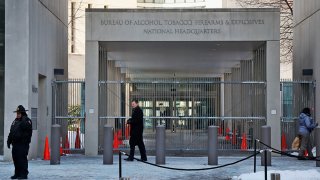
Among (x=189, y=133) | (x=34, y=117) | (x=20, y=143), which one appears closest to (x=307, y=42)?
(x=189, y=133)

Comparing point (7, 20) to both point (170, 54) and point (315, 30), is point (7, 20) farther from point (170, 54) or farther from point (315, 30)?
point (315, 30)

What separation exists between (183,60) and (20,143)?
16153 mm

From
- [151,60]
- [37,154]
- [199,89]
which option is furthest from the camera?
[151,60]

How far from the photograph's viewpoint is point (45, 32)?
77.8ft

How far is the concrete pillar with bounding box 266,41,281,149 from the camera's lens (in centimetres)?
2411

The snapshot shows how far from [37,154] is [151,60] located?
1020 cm

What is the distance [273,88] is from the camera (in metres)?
24.2

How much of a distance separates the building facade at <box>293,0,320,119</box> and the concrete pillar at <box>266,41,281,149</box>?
1589 millimetres

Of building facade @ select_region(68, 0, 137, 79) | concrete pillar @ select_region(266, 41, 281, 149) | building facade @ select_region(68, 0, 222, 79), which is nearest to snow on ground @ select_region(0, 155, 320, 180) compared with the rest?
concrete pillar @ select_region(266, 41, 281, 149)

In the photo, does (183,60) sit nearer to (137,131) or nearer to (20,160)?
(137,131)

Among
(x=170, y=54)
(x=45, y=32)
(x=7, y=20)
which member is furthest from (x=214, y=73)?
(x=7, y=20)

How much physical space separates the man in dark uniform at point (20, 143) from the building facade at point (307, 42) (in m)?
12.1

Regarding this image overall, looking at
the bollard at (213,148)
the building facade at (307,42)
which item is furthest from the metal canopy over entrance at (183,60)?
the bollard at (213,148)

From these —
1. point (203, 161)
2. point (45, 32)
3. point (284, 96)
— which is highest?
point (45, 32)
